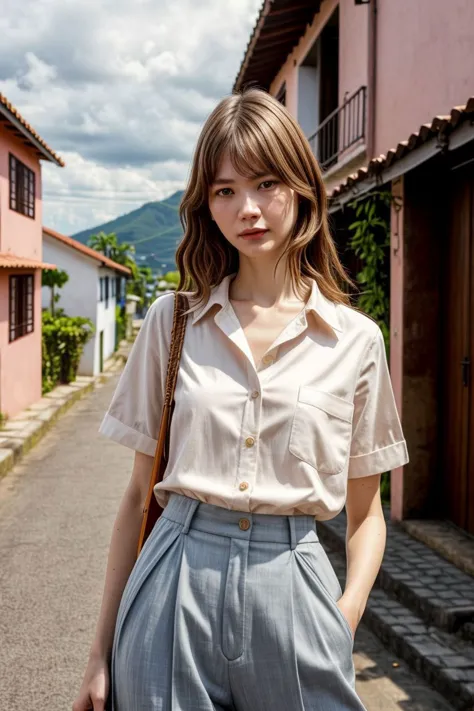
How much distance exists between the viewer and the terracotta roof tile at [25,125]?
12808 mm

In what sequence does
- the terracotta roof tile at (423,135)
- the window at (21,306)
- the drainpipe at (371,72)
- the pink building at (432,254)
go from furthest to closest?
the window at (21,306) < the drainpipe at (371,72) < the pink building at (432,254) < the terracotta roof tile at (423,135)

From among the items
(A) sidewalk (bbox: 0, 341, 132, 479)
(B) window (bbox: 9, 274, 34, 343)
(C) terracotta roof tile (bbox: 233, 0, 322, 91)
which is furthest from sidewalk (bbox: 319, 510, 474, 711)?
(B) window (bbox: 9, 274, 34, 343)

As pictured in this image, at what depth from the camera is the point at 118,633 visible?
5.57ft

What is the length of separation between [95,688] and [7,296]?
13.9 meters

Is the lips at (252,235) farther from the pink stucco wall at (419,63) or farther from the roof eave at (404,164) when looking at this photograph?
the pink stucco wall at (419,63)

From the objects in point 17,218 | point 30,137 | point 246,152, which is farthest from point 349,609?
point 17,218

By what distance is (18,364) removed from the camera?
16531 mm

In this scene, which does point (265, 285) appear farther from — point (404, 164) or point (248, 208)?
point (404, 164)

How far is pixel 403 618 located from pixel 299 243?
3876 mm

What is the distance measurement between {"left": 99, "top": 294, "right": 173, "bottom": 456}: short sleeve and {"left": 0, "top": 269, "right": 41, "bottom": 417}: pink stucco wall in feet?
42.1

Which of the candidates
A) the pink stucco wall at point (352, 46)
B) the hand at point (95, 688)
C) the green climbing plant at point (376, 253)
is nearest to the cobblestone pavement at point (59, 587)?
the hand at point (95, 688)

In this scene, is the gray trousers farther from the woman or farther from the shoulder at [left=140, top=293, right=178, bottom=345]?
the shoulder at [left=140, top=293, right=178, bottom=345]

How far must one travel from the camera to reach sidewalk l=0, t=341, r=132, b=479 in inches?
492

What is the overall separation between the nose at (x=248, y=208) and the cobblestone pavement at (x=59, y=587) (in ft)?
10.4
